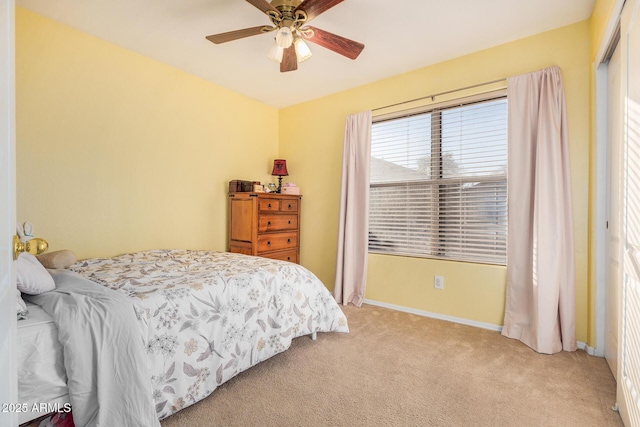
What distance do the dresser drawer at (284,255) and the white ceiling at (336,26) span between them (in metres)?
1.92

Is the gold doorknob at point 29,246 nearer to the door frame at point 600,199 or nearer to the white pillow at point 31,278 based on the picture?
the white pillow at point 31,278

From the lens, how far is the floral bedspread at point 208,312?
1541 mm

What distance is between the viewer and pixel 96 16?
239cm

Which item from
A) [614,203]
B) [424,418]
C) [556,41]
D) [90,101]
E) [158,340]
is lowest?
[424,418]

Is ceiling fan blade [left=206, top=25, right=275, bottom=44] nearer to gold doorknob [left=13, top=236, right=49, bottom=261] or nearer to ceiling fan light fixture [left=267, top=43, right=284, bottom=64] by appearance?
ceiling fan light fixture [left=267, top=43, right=284, bottom=64]

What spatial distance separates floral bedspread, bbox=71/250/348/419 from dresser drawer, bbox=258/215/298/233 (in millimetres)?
910

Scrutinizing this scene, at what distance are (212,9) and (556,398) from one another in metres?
3.25

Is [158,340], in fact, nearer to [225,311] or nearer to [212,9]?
[225,311]

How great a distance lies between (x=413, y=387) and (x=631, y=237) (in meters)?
1.30

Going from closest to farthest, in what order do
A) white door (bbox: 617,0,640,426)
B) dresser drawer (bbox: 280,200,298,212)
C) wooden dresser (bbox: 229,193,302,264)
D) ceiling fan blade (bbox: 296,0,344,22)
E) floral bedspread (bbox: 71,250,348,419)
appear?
white door (bbox: 617,0,640,426) < floral bedspread (bbox: 71,250,348,419) < ceiling fan blade (bbox: 296,0,344,22) < wooden dresser (bbox: 229,193,302,264) < dresser drawer (bbox: 280,200,298,212)

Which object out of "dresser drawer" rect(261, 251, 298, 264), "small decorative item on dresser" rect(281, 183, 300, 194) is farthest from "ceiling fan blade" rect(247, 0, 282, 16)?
"dresser drawer" rect(261, 251, 298, 264)

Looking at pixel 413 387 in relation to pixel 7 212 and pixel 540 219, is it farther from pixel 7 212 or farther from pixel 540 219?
pixel 7 212

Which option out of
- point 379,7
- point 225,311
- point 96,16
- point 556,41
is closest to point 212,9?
point 96,16

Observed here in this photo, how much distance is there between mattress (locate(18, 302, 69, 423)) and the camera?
3.87ft
